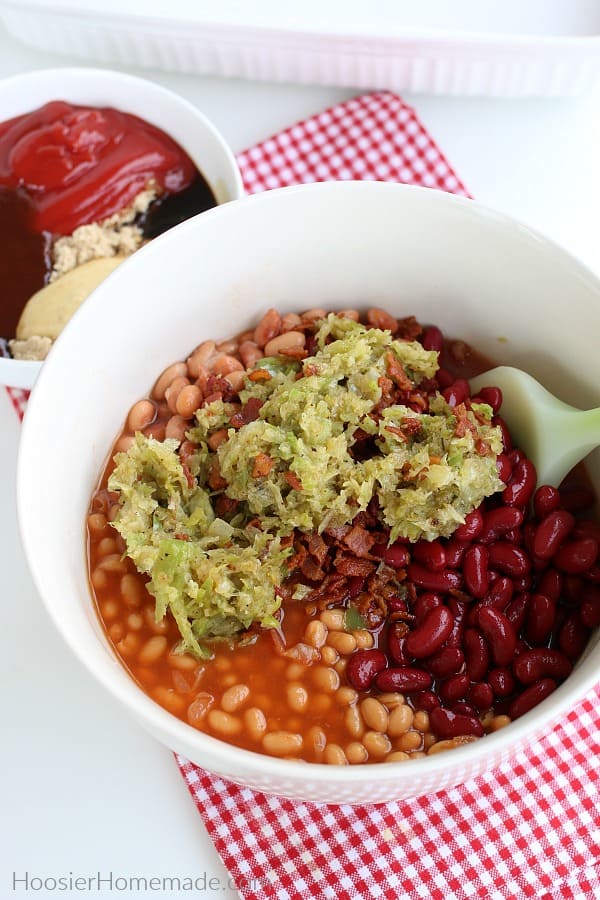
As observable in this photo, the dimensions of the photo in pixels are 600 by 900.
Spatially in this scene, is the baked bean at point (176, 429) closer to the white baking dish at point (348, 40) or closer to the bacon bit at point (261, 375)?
the bacon bit at point (261, 375)

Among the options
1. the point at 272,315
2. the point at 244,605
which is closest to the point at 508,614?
the point at 244,605

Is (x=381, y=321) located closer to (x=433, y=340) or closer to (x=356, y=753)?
(x=433, y=340)

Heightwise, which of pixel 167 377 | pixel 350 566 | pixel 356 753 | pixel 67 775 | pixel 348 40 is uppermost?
pixel 348 40

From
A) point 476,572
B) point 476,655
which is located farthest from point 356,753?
point 476,572

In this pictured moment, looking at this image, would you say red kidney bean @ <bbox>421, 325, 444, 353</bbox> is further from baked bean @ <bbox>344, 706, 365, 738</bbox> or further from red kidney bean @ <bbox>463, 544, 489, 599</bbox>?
baked bean @ <bbox>344, 706, 365, 738</bbox>

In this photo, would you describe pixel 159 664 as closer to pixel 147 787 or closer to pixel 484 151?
pixel 147 787

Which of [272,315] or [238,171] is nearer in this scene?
[272,315]
